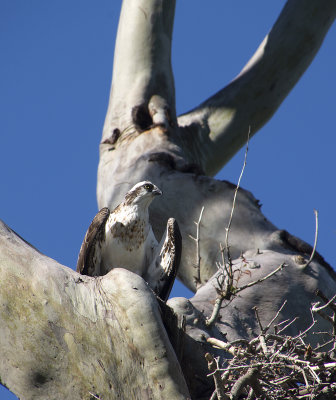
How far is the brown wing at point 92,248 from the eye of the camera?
5.32 meters

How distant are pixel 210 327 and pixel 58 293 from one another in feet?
4.13

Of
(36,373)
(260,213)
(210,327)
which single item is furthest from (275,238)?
(36,373)

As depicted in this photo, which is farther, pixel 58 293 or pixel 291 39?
pixel 291 39

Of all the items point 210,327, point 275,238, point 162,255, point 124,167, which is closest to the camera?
point 210,327

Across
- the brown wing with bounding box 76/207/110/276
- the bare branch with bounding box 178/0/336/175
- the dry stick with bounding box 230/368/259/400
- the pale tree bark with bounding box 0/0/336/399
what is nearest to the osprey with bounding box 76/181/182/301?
the brown wing with bounding box 76/207/110/276

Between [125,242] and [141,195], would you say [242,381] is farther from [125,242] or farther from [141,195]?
[141,195]

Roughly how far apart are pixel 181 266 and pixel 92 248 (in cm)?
162

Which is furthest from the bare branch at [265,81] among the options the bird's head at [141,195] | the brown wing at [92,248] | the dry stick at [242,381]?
the dry stick at [242,381]

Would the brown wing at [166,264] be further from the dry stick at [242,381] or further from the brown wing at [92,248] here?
the dry stick at [242,381]

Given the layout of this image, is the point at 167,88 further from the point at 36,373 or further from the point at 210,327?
the point at 36,373

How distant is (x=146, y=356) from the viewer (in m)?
3.72

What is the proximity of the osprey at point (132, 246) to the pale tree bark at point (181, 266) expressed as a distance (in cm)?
32

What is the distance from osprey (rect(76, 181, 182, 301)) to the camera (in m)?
5.44

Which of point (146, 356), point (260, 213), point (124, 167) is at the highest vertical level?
point (124, 167)
